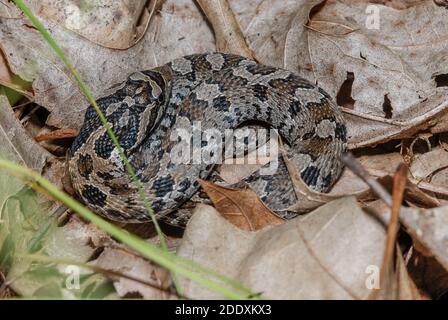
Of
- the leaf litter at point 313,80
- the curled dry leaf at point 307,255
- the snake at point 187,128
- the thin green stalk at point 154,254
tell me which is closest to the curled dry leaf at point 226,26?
the leaf litter at point 313,80

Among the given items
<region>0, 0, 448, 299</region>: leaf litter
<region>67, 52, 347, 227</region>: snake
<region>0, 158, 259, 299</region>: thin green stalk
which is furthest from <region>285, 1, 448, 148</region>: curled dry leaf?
<region>0, 158, 259, 299</region>: thin green stalk

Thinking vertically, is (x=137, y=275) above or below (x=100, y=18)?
below

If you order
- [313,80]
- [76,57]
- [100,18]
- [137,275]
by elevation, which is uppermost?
[100,18]

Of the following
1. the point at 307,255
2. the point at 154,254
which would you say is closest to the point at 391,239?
the point at 307,255

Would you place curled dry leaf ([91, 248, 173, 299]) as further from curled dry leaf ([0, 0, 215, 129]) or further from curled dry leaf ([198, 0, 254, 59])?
curled dry leaf ([198, 0, 254, 59])

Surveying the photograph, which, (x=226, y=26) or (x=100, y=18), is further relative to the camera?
(x=226, y=26)

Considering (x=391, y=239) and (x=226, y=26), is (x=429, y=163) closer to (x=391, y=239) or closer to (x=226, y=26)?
(x=391, y=239)
